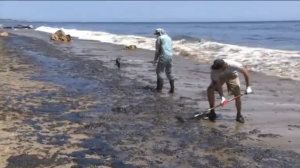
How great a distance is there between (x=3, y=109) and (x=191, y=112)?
12.2 ft

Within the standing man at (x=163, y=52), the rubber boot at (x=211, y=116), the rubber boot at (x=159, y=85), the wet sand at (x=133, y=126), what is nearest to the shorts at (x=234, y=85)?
the rubber boot at (x=211, y=116)

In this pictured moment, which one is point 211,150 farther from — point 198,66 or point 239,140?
point 198,66

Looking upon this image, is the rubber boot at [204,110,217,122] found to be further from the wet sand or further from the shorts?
the shorts

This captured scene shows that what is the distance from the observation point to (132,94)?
10.4m

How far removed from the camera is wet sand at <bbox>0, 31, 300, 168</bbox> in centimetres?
561

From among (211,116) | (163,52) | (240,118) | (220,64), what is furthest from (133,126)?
(163,52)

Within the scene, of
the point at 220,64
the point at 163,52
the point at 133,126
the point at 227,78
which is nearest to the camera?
the point at 133,126

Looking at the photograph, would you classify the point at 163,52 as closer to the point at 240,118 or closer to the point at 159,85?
the point at 159,85

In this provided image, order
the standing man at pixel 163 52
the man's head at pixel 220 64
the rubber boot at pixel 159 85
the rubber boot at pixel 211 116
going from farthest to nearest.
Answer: the rubber boot at pixel 159 85 < the standing man at pixel 163 52 < the rubber boot at pixel 211 116 < the man's head at pixel 220 64

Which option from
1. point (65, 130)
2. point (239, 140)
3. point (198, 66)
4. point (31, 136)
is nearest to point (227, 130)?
point (239, 140)

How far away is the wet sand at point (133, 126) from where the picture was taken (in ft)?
18.4

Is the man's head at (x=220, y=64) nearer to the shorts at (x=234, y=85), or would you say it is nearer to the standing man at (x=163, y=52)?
the shorts at (x=234, y=85)

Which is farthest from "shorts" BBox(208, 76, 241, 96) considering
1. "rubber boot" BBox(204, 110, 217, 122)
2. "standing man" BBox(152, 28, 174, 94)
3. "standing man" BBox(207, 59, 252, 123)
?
"standing man" BBox(152, 28, 174, 94)

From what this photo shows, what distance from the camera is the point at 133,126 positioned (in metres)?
7.30
